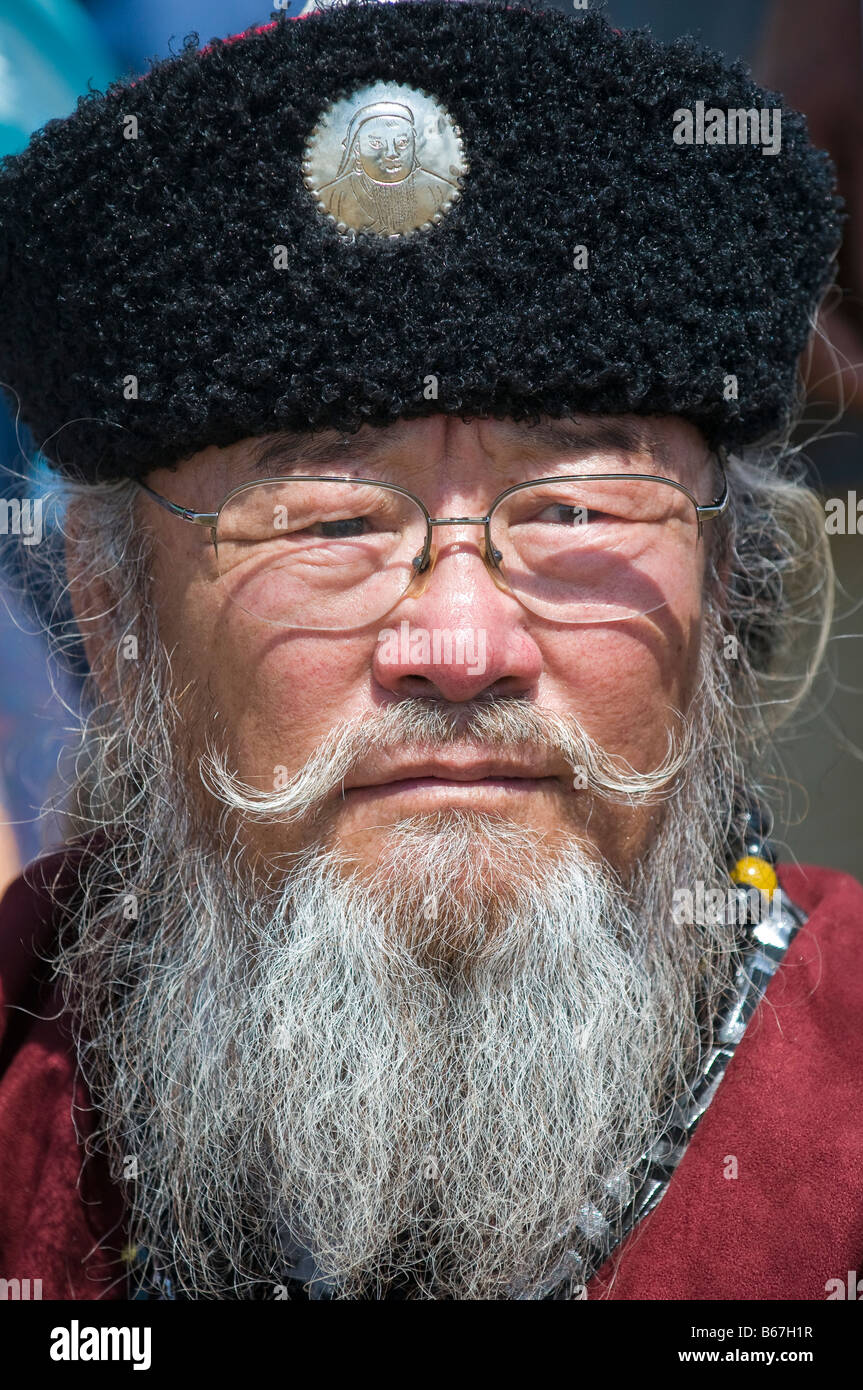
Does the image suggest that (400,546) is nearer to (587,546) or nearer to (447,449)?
(447,449)

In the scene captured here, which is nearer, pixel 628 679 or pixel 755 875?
pixel 628 679

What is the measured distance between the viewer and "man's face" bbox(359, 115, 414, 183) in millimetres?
1528

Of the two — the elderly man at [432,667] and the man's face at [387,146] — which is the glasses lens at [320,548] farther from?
the man's face at [387,146]

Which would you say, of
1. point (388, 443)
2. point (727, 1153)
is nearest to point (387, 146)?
point (388, 443)

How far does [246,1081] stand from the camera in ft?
5.80

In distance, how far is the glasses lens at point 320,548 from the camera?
1616mm

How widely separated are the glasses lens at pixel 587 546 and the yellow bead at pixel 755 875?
55cm

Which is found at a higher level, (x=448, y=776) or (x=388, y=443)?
(x=388, y=443)

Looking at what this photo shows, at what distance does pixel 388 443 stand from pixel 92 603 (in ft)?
2.28

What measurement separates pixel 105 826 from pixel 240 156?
1179mm

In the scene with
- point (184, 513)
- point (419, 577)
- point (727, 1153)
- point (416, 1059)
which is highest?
point (184, 513)

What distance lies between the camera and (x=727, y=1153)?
1.59m

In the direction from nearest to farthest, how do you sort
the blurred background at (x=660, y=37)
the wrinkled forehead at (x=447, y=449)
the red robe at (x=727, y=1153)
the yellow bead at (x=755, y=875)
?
the red robe at (x=727, y=1153), the wrinkled forehead at (x=447, y=449), the yellow bead at (x=755, y=875), the blurred background at (x=660, y=37)

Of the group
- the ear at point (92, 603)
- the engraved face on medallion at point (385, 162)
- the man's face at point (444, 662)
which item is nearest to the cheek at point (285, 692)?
the man's face at point (444, 662)
